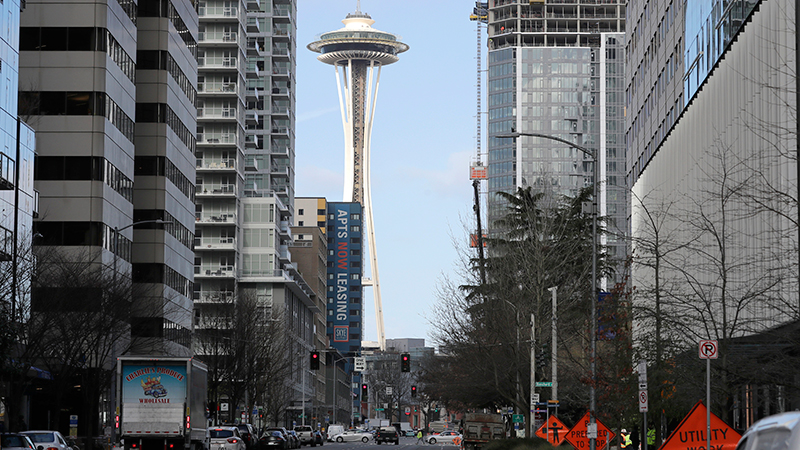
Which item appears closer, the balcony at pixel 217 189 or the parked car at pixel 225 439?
the parked car at pixel 225 439

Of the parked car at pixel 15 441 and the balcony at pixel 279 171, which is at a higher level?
the balcony at pixel 279 171

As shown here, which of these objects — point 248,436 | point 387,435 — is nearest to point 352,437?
point 387,435

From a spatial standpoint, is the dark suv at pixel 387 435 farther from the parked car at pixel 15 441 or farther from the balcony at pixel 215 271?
the parked car at pixel 15 441

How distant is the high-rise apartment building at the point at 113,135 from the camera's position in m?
66.3

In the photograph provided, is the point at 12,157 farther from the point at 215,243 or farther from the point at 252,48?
the point at 252,48

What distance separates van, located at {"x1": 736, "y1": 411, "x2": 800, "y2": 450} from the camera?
7348 mm

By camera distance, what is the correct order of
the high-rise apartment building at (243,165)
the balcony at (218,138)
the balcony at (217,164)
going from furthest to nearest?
the balcony at (218,138) < the balcony at (217,164) < the high-rise apartment building at (243,165)

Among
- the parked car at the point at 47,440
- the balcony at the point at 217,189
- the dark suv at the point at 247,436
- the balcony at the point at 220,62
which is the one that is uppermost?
the balcony at the point at 220,62

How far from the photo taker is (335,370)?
179250mm

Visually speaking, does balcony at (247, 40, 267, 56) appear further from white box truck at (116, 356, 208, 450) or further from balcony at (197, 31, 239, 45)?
white box truck at (116, 356, 208, 450)

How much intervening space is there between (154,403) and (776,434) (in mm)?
30339

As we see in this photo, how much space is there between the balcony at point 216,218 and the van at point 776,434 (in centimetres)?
11603

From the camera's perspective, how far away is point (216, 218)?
405 ft

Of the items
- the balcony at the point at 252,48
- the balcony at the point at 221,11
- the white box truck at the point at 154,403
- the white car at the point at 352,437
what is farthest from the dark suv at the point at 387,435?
the white box truck at the point at 154,403
